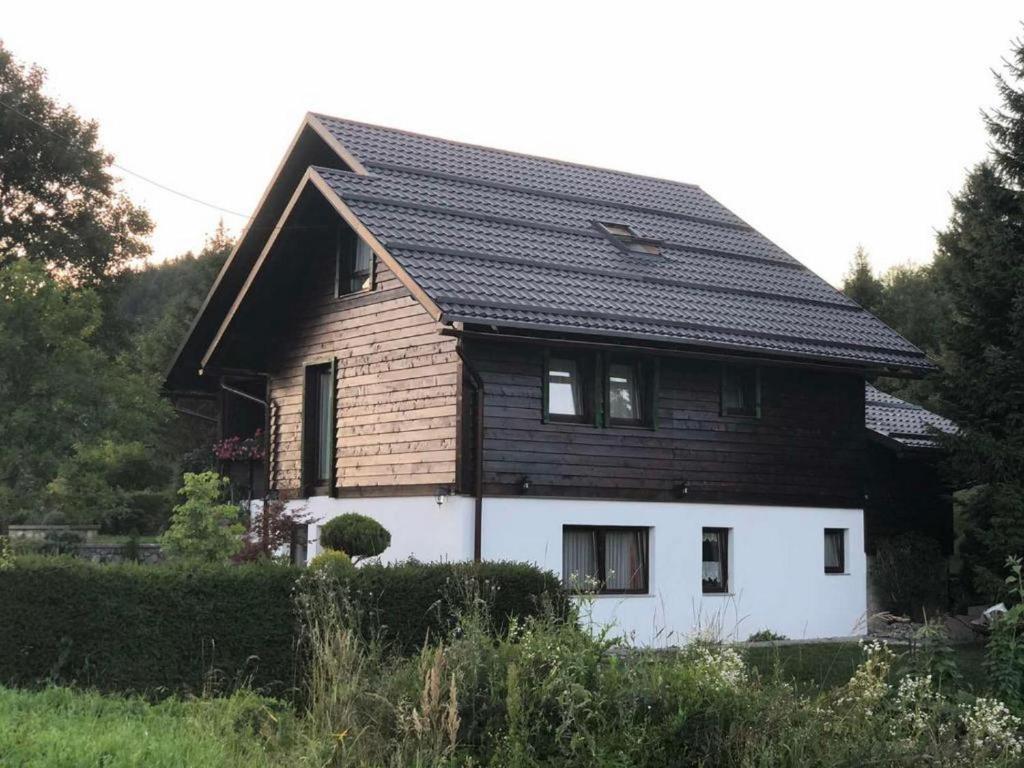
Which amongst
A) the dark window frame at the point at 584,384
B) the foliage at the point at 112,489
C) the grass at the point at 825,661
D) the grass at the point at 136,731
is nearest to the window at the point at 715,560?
the grass at the point at 825,661

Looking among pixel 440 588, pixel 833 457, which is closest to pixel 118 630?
pixel 440 588

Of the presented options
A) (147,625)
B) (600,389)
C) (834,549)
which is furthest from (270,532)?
(834,549)

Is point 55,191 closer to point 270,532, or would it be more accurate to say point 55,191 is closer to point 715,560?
point 270,532

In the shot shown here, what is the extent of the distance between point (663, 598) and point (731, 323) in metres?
4.07

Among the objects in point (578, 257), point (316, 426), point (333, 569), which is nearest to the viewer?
point (333, 569)

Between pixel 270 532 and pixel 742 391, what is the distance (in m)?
7.13

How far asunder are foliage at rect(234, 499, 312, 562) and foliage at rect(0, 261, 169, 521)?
9859mm

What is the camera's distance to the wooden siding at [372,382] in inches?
679

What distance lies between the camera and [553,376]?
57.5 feet

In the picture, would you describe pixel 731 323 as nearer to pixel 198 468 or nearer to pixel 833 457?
pixel 833 457

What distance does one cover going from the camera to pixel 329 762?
314 inches

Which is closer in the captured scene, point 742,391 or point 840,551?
point 742,391

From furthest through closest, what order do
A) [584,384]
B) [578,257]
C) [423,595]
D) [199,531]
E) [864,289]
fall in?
[864,289] → [578,257] → [584,384] → [199,531] → [423,595]

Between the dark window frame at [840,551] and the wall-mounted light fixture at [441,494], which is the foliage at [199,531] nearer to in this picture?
the wall-mounted light fixture at [441,494]
